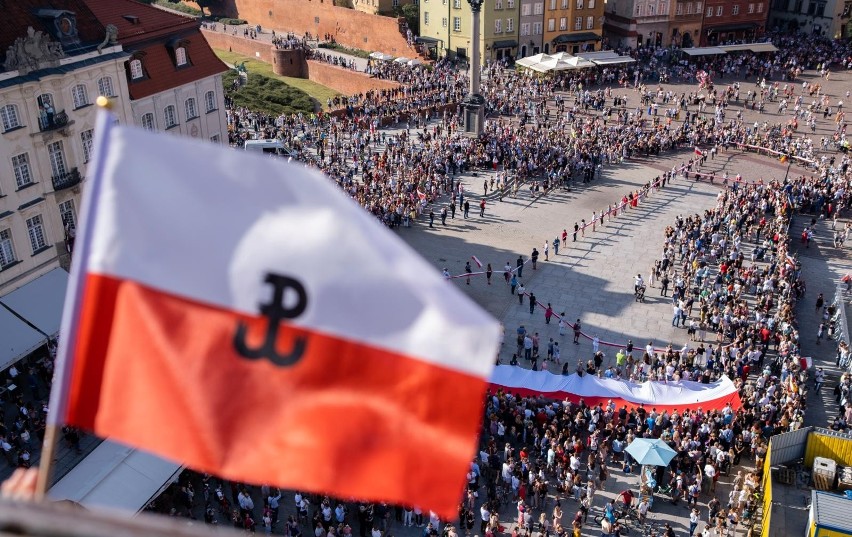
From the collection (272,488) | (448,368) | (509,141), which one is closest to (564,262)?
(509,141)

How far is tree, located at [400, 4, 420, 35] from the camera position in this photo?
3238 inches

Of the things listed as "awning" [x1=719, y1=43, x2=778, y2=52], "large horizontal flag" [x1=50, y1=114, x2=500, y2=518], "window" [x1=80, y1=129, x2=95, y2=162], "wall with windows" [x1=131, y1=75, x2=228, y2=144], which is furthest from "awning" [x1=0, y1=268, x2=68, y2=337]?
"awning" [x1=719, y1=43, x2=778, y2=52]

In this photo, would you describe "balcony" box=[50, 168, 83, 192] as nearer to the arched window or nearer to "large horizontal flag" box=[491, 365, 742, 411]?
the arched window

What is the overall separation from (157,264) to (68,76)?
28.2 meters

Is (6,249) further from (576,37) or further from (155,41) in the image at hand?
(576,37)

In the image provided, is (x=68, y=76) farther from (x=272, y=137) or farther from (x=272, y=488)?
(x=272, y=137)

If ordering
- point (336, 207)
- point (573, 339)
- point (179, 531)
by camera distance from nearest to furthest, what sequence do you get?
1. point (179, 531)
2. point (336, 207)
3. point (573, 339)

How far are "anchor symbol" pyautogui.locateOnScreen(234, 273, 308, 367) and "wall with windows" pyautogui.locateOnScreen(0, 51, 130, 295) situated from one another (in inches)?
1037

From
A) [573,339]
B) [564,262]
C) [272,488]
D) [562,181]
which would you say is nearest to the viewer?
[272,488]

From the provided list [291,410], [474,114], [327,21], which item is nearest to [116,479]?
[291,410]

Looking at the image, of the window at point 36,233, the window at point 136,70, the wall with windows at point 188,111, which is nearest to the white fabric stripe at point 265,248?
the window at point 36,233

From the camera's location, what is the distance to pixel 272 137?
54469 mm

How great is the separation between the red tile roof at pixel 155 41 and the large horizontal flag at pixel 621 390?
834 inches

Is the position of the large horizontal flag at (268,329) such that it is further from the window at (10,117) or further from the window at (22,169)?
the window at (22,169)
